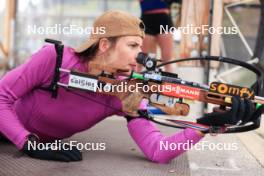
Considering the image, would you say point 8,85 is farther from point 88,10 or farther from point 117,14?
point 88,10

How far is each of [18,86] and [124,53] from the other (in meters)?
0.37

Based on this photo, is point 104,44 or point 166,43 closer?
point 104,44

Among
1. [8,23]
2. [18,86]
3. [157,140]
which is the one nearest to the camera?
[18,86]

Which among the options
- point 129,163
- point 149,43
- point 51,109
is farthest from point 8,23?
point 129,163

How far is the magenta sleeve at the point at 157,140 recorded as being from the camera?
1.66 m

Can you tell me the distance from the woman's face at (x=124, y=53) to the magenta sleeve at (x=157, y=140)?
254 mm

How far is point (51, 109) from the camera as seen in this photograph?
1703mm

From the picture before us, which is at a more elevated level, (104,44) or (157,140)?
(104,44)

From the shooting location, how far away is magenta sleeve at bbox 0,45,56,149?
5.36ft

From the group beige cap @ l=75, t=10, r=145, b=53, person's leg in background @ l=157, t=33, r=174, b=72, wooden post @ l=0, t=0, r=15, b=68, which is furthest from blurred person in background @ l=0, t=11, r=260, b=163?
wooden post @ l=0, t=0, r=15, b=68

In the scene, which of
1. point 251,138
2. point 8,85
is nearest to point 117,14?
point 8,85

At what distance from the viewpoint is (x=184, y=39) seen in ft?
10.8

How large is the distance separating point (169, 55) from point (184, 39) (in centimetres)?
14

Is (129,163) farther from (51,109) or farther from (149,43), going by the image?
(149,43)
